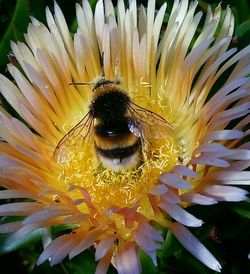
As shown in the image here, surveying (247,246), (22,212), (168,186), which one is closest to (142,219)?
(168,186)

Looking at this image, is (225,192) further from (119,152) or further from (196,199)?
(119,152)

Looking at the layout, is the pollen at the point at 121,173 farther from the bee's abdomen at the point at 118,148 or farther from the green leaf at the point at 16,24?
the green leaf at the point at 16,24

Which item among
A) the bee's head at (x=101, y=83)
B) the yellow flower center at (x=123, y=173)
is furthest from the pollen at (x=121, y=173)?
the bee's head at (x=101, y=83)

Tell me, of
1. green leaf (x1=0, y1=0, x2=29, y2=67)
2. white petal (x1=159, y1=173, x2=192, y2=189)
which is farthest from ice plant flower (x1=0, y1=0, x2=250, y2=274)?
green leaf (x1=0, y1=0, x2=29, y2=67)

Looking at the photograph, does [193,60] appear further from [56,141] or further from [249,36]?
[56,141]

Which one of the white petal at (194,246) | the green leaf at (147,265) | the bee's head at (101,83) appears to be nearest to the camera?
the white petal at (194,246)

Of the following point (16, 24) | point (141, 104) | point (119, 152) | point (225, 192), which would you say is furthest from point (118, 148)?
point (16, 24)
